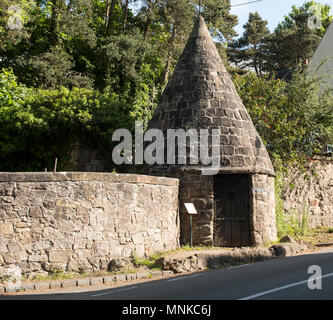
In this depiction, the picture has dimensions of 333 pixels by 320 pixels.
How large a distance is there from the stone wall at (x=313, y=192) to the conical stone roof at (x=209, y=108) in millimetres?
4251

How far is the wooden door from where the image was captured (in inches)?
461

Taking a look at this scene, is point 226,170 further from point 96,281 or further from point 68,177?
point 96,281

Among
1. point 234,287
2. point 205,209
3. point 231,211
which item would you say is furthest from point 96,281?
point 231,211

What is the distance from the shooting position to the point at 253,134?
1318cm

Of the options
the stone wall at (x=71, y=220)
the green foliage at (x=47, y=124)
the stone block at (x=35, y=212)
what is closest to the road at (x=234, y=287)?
the stone wall at (x=71, y=220)

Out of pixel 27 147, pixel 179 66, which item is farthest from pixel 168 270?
pixel 27 147

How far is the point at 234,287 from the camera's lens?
6.59m

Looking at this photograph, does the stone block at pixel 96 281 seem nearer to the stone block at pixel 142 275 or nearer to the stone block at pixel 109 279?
the stone block at pixel 109 279

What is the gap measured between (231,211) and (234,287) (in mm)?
5361

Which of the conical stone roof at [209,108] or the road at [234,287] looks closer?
the road at [234,287]

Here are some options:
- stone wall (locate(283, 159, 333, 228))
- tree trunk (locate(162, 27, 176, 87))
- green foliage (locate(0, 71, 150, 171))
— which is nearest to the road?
stone wall (locate(283, 159, 333, 228))

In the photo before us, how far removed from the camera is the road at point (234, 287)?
5871 mm

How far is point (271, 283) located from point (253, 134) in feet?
23.3
